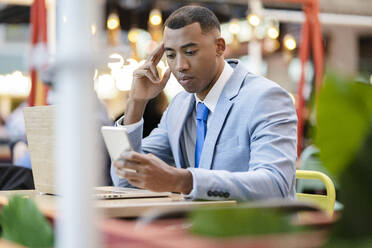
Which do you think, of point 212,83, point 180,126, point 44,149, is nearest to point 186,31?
point 212,83

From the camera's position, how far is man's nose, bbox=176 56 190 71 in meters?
2.30

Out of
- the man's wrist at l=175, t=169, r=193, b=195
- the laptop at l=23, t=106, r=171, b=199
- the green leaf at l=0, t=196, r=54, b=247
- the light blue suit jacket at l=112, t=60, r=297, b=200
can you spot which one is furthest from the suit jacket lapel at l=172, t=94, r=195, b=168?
the green leaf at l=0, t=196, r=54, b=247

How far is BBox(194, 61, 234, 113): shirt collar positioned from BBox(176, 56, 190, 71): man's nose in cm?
13

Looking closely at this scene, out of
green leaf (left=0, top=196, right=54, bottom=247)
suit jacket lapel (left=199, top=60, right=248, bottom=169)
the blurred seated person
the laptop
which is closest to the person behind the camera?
green leaf (left=0, top=196, right=54, bottom=247)

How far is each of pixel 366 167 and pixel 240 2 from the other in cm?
647

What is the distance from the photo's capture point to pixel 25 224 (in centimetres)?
89

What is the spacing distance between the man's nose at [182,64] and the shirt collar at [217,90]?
0.13 m

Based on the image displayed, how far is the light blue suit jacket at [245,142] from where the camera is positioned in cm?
173

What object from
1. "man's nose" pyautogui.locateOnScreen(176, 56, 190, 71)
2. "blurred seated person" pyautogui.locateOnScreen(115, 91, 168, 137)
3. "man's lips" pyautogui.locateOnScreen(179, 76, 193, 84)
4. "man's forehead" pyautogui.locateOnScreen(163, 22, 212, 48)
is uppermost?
"man's forehead" pyautogui.locateOnScreen(163, 22, 212, 48)

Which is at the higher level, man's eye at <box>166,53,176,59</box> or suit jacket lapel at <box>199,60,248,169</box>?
man's eye at <box>166,53,176,59</box>

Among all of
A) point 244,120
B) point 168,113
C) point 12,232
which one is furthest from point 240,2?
point 12,232

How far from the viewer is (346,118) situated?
0.63 metres

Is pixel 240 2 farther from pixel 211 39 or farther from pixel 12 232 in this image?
pixel 12 232

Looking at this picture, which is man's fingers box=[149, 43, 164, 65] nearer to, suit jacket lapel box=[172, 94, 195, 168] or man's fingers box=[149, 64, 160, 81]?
man's fingers box=[149, 64, 160, 81]
